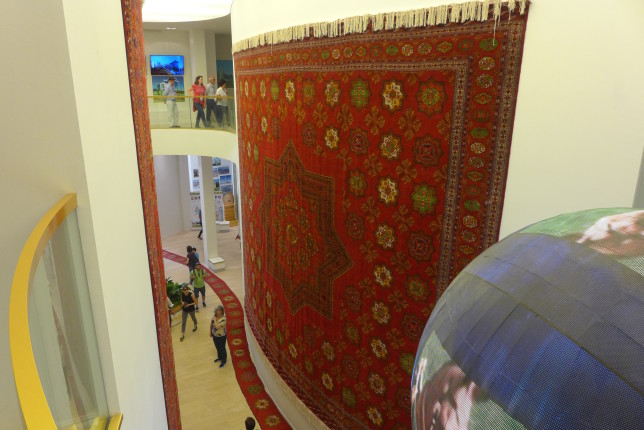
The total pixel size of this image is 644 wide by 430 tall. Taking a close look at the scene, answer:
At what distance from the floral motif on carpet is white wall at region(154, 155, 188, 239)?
1098 centimetres

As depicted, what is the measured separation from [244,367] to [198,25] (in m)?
11.1

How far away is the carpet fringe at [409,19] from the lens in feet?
10.1

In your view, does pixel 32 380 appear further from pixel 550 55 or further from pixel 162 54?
pixel 162 54

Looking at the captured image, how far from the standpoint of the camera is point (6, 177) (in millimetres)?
2117

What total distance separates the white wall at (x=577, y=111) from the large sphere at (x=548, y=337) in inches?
81.1

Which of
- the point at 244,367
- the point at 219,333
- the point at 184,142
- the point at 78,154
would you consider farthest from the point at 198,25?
the point at 78,154

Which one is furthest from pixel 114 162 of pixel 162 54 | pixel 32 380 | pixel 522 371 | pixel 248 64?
pixel 162 54

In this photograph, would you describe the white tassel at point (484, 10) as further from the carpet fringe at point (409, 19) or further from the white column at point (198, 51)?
the white column at point (198, 51)

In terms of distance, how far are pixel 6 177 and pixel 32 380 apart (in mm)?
1170

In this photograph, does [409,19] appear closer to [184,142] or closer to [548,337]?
[548,337]

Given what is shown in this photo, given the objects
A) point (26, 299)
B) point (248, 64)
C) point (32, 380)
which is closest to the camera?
point (32, 380)

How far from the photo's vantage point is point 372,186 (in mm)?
4230

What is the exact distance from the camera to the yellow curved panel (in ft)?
4.31

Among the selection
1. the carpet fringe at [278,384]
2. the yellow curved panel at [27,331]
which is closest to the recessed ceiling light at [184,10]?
the carpet fringe at [278,384]
